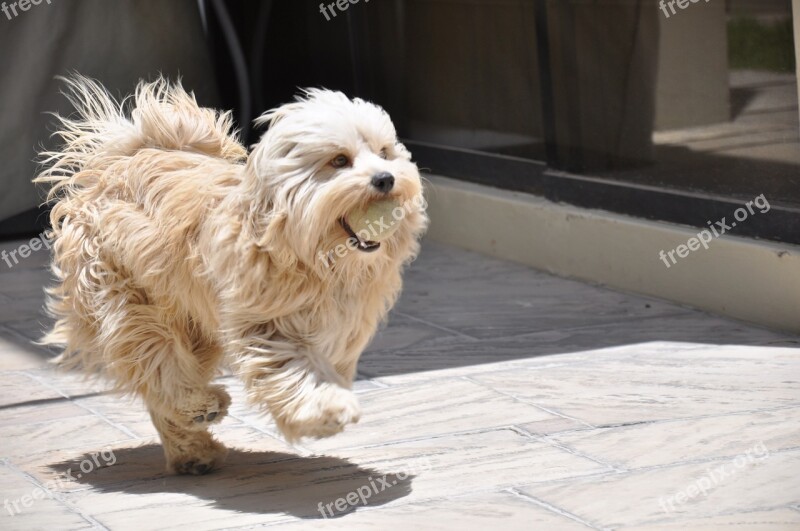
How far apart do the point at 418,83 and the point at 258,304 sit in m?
5.69

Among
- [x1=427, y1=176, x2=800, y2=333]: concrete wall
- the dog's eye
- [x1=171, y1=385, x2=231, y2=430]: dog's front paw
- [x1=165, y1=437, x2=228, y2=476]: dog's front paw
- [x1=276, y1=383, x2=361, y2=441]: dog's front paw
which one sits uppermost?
the dog's eye

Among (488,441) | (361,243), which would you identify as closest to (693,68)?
(488,441)

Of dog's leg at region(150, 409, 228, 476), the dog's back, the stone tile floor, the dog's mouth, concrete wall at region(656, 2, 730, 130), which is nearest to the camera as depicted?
the dog's mouth

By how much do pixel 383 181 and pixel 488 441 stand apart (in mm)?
1474

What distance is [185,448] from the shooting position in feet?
15.4

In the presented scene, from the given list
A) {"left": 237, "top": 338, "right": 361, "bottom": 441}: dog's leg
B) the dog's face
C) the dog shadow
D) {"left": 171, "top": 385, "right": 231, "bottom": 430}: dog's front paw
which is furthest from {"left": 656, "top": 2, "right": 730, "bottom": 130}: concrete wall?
{"left": 171, "top": 385, "right": 231, "bottom": 430}: dog's front paw

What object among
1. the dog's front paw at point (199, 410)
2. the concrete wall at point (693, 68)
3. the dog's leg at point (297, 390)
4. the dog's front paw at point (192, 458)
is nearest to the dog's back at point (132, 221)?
the dog's front paw at point (199, 410)

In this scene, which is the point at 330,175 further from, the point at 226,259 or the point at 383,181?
the point at 226,259

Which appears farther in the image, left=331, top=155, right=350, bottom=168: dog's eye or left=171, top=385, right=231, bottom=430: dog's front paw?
left=171, top=385, right=231, bottom=430: dog's front paw

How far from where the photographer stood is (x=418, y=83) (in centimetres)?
961

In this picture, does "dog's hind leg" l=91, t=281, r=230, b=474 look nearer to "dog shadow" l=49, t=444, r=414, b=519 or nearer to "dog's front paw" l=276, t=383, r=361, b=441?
"dog shadow" l=49, t=444, r=414, b=519

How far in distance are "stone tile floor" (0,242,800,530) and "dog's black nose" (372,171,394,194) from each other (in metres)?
1.13

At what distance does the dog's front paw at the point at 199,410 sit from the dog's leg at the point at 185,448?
51 mm

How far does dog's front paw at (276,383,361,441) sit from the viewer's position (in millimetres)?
3965
